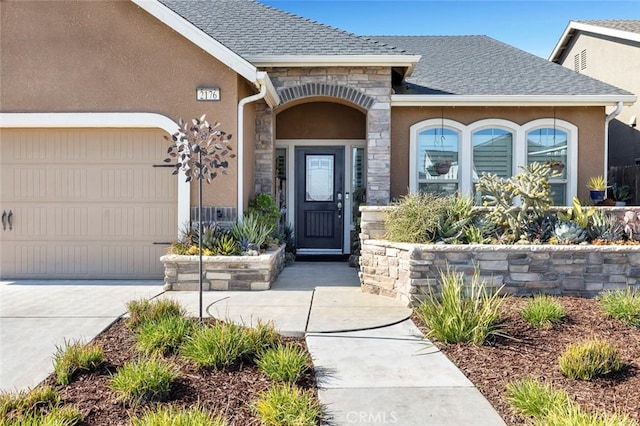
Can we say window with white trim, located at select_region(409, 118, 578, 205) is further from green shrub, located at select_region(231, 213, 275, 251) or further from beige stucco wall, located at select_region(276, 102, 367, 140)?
green shrub, located at select_region(231, 213, 275, 251)

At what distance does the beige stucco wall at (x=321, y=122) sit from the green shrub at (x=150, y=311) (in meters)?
5.80

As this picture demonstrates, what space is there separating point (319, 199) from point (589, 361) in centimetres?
701

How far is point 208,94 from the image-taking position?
7328mm

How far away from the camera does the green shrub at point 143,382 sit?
343cm

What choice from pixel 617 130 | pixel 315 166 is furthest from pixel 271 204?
pixel 617 130

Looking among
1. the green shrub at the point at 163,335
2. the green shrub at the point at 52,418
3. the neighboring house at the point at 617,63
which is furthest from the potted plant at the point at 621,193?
the green shrub at the point at 52,418

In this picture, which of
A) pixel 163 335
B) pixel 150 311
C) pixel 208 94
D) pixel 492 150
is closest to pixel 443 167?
pixel 492 150

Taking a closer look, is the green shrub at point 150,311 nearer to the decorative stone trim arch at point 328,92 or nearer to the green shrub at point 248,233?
the green shrub at point 248,233

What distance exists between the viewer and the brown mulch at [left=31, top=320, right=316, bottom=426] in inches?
129

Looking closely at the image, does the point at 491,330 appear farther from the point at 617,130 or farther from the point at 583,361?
the point at 617,130

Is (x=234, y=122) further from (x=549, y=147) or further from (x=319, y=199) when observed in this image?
(x=549, y=147)

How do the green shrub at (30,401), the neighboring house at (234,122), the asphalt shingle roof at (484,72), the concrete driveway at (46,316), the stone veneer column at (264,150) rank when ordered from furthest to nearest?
the asphalt shingle roof at (484,72), the stone veneer column at (264,150), the neighboring house at (234,122), the concrete driveway at (46,316), the green shrub at (30,401)

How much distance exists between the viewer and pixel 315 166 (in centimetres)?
1031

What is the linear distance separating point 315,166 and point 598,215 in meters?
5.43
